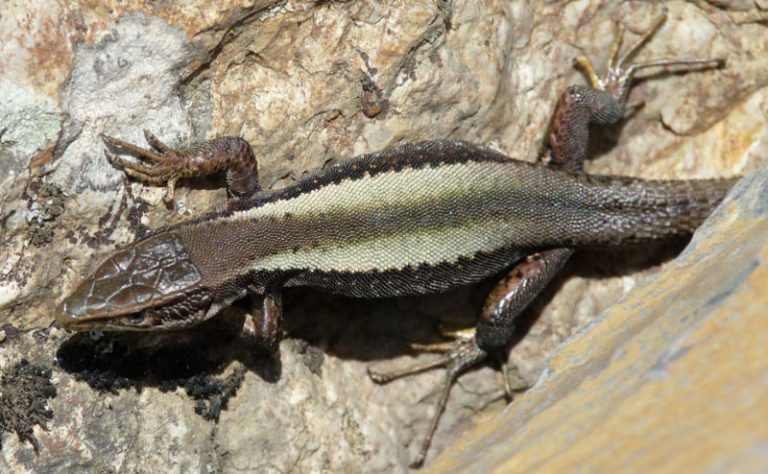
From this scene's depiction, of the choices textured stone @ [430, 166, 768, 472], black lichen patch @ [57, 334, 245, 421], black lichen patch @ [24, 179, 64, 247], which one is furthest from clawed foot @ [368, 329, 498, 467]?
black lichen patch @ [24, 179, 64, 247]

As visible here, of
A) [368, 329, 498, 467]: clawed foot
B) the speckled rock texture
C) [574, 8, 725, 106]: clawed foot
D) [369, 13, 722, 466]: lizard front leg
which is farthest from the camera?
[574, 8, 725, 106]: clawed foot

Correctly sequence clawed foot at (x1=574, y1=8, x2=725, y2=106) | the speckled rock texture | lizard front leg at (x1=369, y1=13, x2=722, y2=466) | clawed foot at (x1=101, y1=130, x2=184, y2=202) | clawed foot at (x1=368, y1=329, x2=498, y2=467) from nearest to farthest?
the speckled rock texture < clawed foot at (x1=101, y1=130, x2=184, y2=202) < lizard front leg at (x1=369, y1=13, x2=722, y2=466) < clawed foot at (x1=368, y1=329, x2=498, y2=467) < clawed foot at (x1=574, y1=8, x2=725, y2=106)

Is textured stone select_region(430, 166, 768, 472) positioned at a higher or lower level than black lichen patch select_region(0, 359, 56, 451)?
higher

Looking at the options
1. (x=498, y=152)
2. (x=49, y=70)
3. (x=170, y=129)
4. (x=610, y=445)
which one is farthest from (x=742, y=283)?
(x=49, y=70)

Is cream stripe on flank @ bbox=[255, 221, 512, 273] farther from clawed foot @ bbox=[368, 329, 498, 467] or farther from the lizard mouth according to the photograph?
clawed foot @ bbox=[368, 329, 498, 467]

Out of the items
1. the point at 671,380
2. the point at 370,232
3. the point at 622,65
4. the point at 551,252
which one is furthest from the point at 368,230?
the point at 622,65

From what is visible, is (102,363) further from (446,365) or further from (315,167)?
(446,365)
